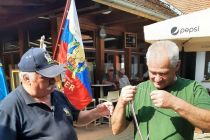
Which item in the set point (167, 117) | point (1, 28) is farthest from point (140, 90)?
point (1, 28)

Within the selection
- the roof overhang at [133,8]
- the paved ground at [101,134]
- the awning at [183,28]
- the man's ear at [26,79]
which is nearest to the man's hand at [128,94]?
the man's ear at [26,79]

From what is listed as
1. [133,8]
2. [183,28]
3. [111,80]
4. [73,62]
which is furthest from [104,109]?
[111,80]

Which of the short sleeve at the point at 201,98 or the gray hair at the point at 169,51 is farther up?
the gray hair at the point at 169,51

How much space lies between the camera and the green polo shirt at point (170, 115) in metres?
1.69

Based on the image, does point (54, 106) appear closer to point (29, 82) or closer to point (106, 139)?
point (29, 82)

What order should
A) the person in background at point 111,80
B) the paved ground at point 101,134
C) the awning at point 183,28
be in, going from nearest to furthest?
the awning at point 183,28 < the paved ground at point 101,134 < the person in background at point 111,80

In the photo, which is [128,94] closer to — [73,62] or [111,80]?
[73,62]

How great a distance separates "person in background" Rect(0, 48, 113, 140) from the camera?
1.78 metres

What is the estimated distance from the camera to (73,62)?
4082 millimetres

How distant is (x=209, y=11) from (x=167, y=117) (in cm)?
289

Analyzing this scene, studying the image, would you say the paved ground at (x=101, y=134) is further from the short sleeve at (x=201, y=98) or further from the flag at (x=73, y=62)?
the short sleeve at (x=201, y=98)

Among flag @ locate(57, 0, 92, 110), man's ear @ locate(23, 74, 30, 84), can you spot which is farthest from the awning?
man's ear @ locate(23, 74, 30, 84)

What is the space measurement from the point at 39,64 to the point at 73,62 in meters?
2.11

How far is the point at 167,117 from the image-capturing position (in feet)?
5.65
